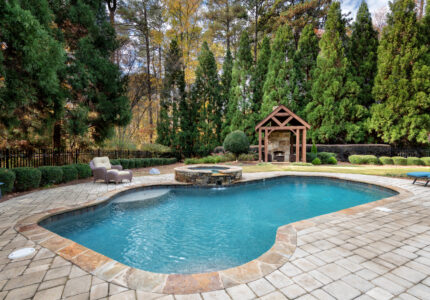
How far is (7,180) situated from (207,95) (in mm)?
15465

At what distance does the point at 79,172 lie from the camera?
8141mm

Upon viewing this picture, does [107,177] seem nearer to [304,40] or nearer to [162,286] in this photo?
[162,286]

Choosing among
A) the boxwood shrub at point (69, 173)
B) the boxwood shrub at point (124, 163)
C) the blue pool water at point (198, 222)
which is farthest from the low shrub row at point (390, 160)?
the boxwood shrub at point (69, 173)

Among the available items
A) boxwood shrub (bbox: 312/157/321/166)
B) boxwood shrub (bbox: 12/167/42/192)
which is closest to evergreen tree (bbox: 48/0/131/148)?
boxwood shrub (bbox: 12/167/42/192)

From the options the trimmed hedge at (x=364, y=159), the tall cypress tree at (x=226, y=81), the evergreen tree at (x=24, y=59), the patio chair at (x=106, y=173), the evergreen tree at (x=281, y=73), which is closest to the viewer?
the evergreen tree at (x=24, y=59)

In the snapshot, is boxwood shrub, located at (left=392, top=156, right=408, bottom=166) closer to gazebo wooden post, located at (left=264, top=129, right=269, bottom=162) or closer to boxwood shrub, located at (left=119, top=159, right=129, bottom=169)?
gazebo wooden post, located at (left=264, top=129, right=269, bottom=162)

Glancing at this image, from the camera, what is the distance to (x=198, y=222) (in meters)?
4.77

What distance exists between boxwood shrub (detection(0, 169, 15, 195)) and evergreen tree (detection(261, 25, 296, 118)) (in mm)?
16561

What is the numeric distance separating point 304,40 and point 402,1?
6377 millimetres

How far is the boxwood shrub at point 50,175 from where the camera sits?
270 inches

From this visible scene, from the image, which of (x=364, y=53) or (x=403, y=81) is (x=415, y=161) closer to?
(x=403, y=81)

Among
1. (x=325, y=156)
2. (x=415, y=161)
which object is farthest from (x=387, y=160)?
(x=325, y=156)

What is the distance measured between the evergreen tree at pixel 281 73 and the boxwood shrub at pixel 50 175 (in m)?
15.4

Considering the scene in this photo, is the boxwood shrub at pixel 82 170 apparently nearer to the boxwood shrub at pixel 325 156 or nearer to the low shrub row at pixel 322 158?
the low shrub row at pixel 322 158
